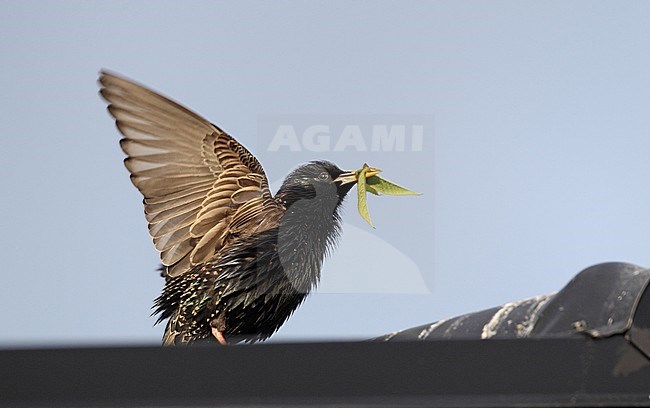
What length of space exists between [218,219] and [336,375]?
1.63 m

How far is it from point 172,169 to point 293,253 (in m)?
0.42

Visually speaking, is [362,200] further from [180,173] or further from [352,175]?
[180,173]

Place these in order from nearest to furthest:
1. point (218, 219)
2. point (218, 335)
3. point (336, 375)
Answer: point (336, 375), point (218, 335), point (218, 219)

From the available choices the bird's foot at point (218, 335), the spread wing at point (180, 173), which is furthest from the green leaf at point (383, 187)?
the bird's foot at point (218, 335)

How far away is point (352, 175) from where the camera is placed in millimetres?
1992

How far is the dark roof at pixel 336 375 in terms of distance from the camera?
1.76 feet

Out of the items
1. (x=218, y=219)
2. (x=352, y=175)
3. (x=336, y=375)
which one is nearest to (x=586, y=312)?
(x=336, y=375)

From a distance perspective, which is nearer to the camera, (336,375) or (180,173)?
(336,375)

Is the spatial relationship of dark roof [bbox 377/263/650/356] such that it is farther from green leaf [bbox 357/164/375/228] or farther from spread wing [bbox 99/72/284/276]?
spread wing [bbox 99/72/284/276]

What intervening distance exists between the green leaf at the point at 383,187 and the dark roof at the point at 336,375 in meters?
1.46

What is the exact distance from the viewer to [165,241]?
216cm

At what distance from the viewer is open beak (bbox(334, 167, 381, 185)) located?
1983 millimetres

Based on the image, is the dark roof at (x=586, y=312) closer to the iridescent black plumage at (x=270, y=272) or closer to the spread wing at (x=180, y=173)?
the iridescent black plumage at (x=270, y=272)

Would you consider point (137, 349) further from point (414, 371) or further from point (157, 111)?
point (157, 111)
